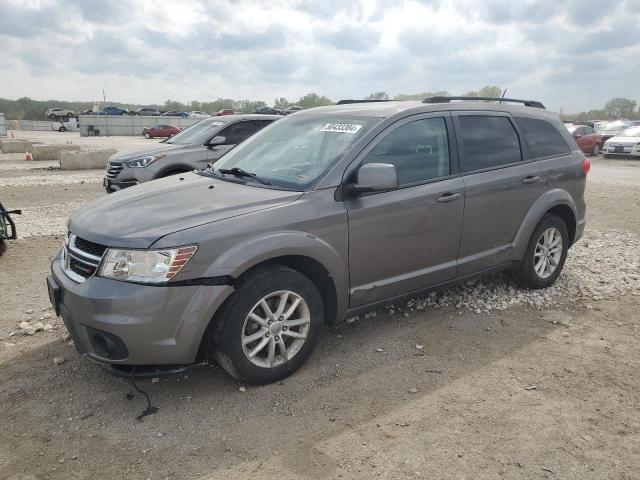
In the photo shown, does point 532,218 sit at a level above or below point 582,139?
below

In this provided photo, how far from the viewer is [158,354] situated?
10.1 ft

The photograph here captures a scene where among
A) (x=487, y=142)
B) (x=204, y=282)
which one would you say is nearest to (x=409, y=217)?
(x=487, y=142)

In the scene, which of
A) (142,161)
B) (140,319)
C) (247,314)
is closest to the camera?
(140,319)

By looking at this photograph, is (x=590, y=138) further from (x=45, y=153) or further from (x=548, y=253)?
(x=45, y=153)

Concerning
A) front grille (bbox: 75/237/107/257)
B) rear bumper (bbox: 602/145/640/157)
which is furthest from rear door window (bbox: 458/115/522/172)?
rear bumper (bbox: 602/145/640/157)

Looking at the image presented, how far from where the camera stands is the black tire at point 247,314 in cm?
320

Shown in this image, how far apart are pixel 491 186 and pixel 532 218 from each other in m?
0.67

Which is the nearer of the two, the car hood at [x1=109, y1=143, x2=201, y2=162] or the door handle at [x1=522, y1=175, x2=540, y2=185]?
the door handle at [x1=522, y1=175, x2=540, y2=185]

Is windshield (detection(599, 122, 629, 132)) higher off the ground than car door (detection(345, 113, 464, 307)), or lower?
higher

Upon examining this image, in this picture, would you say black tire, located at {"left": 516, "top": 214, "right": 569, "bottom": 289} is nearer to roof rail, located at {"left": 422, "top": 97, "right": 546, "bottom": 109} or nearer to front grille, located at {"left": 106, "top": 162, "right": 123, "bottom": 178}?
roof rail, located at {"left": 422, "top": 97, "right": 546, "bottom": 109}

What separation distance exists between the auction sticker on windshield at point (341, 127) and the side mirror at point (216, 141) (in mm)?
5282

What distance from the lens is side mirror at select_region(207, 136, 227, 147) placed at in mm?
9188

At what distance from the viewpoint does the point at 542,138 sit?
512 cm

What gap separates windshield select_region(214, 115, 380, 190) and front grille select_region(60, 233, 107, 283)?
129cm
